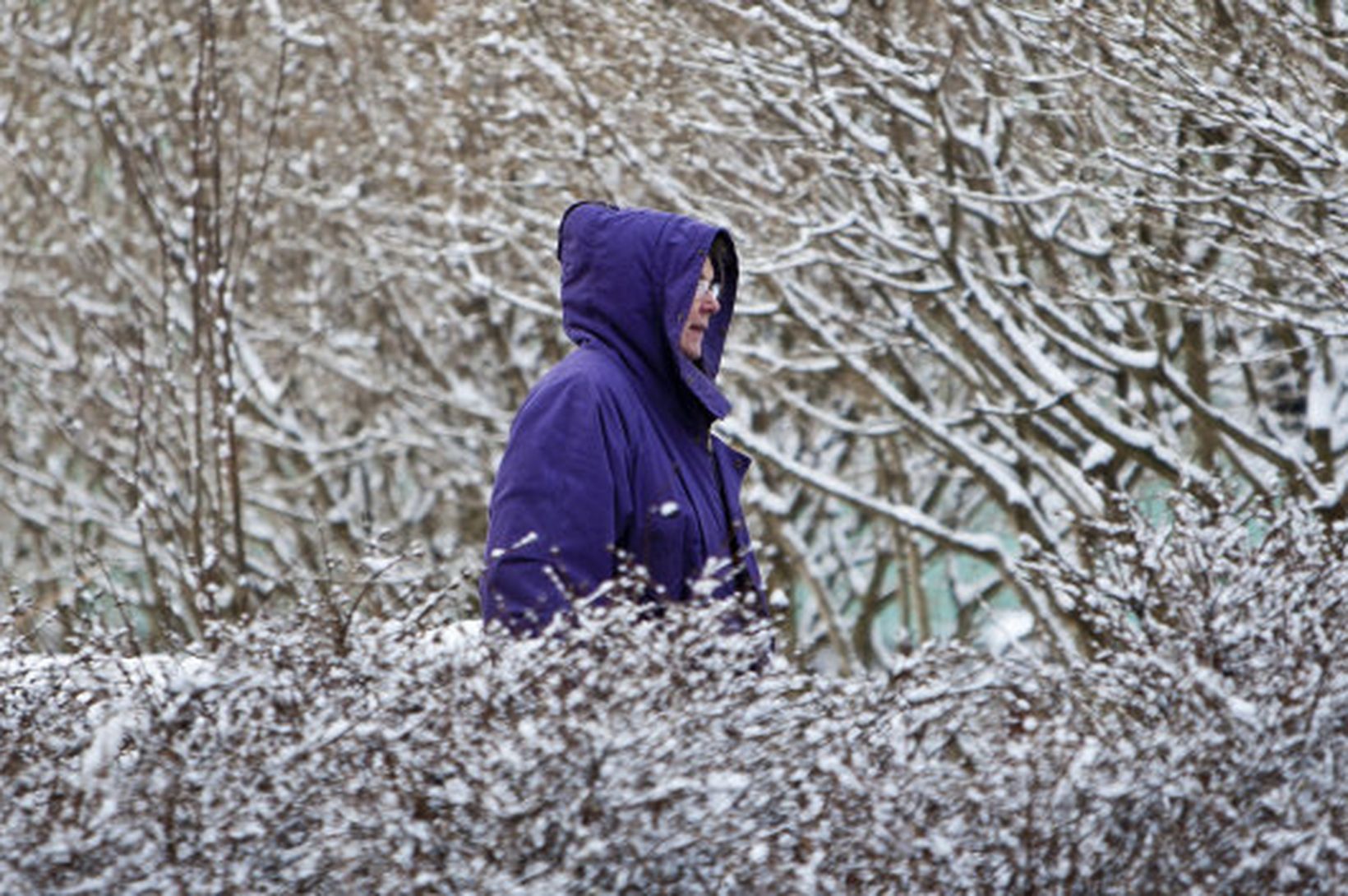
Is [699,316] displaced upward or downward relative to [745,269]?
upward

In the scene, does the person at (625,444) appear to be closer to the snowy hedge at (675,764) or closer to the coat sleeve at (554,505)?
the coat sleeve at (554,505)

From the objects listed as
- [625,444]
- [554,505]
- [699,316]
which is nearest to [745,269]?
[699,316]

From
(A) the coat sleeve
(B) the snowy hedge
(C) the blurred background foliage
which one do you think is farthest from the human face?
(B) the snowy hedge

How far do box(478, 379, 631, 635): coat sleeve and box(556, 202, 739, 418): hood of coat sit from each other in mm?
266

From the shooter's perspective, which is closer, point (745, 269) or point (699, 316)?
point (699, 316)

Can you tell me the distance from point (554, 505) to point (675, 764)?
36.4 inches

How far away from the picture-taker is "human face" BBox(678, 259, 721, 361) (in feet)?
13.9

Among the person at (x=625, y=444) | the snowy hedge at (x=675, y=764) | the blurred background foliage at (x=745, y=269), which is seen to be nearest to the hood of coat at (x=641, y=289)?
the person at (x=625, y=444)

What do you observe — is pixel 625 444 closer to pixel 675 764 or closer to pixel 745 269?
pixel 675 764

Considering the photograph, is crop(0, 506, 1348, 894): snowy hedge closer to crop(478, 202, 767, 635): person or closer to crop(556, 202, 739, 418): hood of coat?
crop(478, 202, 767, 635): person

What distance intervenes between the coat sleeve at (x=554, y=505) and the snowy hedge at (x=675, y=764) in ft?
0.84

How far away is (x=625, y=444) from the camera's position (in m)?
3.97

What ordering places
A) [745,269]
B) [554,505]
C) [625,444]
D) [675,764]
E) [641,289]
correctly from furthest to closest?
[745,269] → [641,289] → [625,444] → [554,505] → [675,764]

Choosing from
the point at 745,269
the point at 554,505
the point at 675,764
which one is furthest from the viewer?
the point at 745,269
